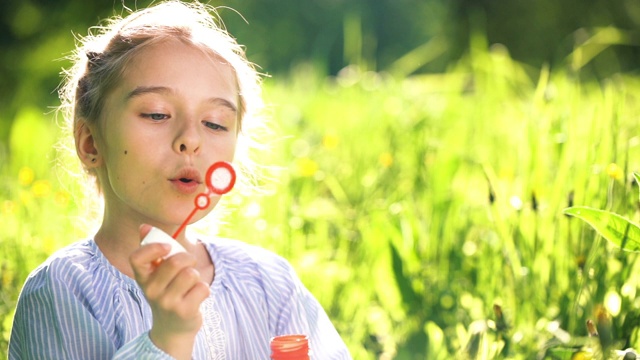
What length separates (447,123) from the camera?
4.11 metres

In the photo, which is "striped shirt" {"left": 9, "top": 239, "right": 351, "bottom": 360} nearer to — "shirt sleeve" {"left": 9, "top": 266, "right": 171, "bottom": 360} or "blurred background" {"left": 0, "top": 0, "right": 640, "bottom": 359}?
"shirt sleeve" {"left": 9, "top": 266, "right": 171, "bottom": 360}

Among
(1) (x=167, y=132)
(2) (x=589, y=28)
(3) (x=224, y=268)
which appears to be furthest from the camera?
(2) (x=589, y=28)

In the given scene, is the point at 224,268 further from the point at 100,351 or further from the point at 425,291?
the point at 425,291

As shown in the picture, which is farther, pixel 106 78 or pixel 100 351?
pixel 106 78

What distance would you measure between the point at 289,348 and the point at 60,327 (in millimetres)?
420

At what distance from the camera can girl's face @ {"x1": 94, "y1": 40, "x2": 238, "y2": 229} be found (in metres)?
1.83

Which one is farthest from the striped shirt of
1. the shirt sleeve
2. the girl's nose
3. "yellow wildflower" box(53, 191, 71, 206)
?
"yellow wildflower" box(53, 191, 71, 206)

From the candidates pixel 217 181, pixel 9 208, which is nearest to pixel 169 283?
pixel 217 181

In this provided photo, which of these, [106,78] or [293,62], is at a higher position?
[293,62]

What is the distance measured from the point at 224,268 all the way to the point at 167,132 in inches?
14.7

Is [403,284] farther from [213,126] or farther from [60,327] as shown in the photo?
[60,327]

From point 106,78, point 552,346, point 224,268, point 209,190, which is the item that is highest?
point 106,78

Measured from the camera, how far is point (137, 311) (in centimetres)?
188

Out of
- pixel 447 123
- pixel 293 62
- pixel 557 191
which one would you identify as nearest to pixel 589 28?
pixel 293 62
